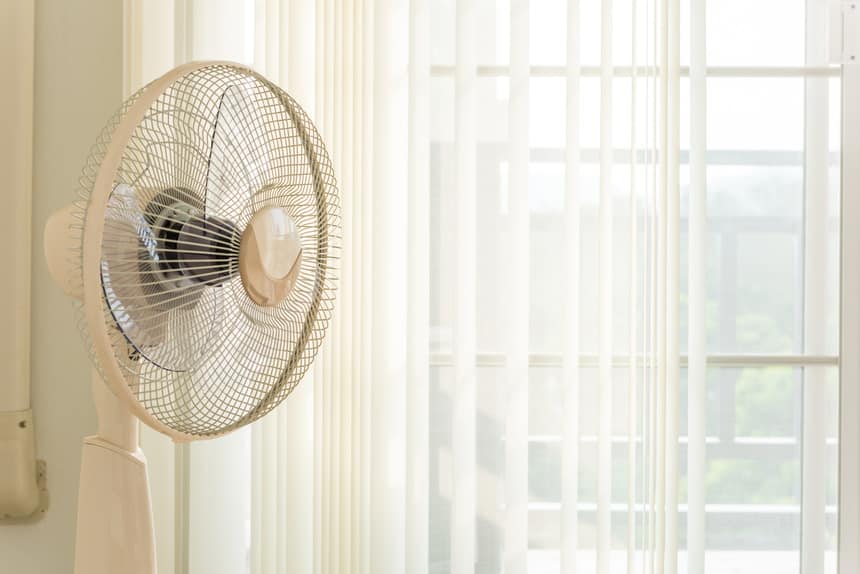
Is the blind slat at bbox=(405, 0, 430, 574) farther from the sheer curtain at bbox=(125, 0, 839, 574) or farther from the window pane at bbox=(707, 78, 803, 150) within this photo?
the window pane at bbox=(707, 78, 803, 150)

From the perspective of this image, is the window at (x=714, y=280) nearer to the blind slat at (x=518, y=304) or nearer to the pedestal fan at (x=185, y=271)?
the blind slat at (x=518, y=304)

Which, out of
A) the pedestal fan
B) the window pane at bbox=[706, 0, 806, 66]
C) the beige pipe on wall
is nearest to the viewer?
the pedestal fan

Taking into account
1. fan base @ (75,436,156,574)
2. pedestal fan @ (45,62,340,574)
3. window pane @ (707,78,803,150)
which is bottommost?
fan base @ (75,436,156,574)

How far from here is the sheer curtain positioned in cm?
135

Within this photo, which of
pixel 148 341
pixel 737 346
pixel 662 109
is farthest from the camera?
pixel 737 346

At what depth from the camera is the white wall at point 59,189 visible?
1.37m

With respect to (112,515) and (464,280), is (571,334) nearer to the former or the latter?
(464,280)

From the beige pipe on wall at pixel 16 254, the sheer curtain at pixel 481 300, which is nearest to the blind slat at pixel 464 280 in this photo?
the sheer curtain at pixel 481 300

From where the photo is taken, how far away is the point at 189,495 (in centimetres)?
136

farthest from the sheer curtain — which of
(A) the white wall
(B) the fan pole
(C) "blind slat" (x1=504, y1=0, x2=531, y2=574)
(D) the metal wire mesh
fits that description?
(B) the fan pole

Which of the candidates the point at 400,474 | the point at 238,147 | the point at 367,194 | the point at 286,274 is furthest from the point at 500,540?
the point at 238,147

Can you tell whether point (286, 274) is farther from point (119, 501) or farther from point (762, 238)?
point (762, 238)

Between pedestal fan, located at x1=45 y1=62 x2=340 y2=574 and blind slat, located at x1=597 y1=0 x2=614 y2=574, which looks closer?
pedestal fan, located at x1=45 y1=62 x2=340 y2=574

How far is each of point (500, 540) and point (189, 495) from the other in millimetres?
604
